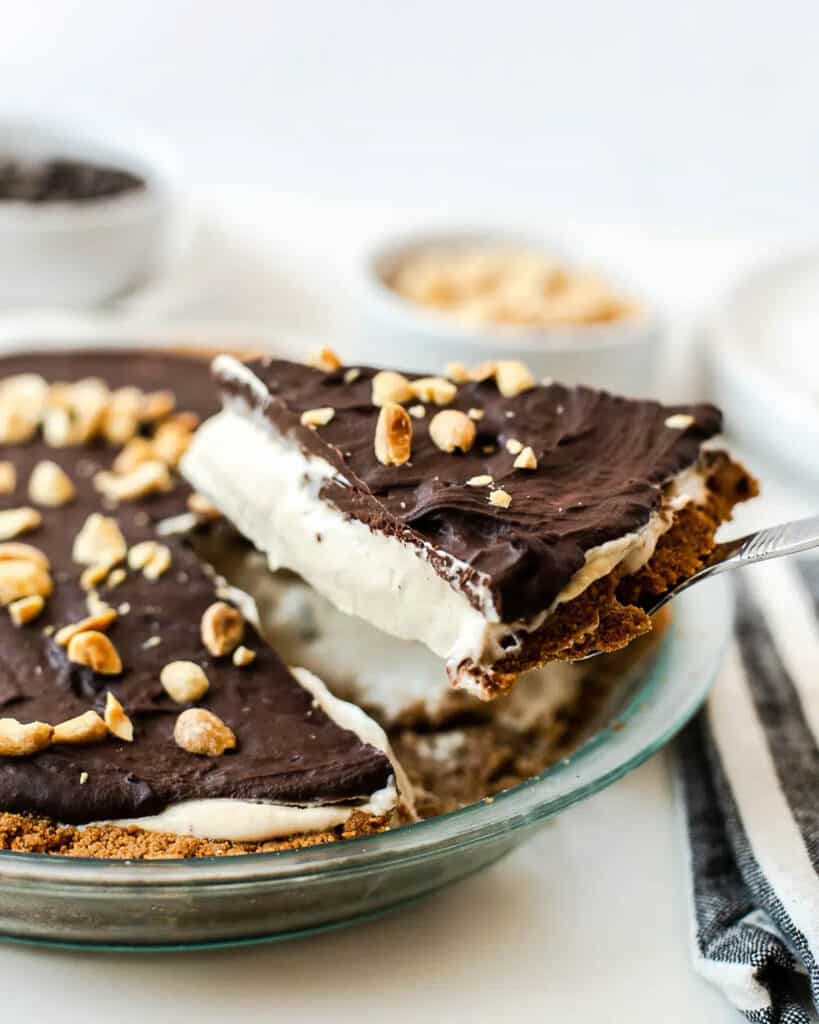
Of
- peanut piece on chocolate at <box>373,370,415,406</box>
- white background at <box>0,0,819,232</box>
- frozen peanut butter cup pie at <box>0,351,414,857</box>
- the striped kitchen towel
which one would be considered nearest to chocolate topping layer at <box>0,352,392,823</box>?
frozen peanut butter cup pie at <box>0,351,414,857</box>

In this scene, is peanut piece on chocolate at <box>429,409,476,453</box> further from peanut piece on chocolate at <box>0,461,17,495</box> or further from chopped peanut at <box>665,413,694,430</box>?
peanut piece on chocolate at <box>0,461,17,495</box>

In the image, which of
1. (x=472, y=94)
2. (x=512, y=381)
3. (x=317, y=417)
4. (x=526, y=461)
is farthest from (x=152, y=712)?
(x=472, y=94)

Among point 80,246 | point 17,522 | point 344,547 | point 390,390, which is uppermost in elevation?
point 390,390

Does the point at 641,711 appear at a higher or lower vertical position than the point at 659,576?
lower

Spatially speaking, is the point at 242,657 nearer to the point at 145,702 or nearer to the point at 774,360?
the point at 145,702

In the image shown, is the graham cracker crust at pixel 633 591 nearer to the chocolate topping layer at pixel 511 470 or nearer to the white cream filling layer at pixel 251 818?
the chocolate topping layer at pixel 511 470

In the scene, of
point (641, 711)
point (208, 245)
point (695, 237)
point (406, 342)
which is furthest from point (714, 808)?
point (695, 237)

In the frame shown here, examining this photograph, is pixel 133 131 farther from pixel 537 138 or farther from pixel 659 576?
pixel 659 576
